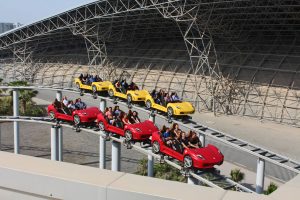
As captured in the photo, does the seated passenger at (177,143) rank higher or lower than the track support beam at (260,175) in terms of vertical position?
higher

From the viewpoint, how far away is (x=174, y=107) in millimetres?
18125

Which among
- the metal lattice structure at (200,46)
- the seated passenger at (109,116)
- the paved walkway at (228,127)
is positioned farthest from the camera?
the metal lattice structure at (200,46)

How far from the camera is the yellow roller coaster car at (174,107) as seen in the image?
1809 cm

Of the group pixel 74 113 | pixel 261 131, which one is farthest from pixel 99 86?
pixel 261 131

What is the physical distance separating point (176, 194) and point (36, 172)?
126cm

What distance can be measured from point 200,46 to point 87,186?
34.9 meters

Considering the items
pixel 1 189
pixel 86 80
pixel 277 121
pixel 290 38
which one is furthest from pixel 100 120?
pixel 290 38

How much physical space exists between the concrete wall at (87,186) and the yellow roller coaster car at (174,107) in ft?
46.4

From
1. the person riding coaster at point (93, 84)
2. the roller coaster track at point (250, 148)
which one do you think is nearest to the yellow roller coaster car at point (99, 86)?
the person riding coaster at point (93, 84)

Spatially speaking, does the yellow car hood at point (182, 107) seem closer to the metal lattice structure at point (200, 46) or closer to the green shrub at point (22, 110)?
the metal lattice structure at point (200, 46)

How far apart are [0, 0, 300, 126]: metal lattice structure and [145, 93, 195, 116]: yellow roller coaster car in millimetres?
11118

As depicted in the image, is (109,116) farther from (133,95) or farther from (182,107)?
(133,95)

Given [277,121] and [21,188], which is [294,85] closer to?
[277,121]

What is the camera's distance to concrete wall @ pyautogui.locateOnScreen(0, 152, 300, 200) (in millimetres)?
3200
